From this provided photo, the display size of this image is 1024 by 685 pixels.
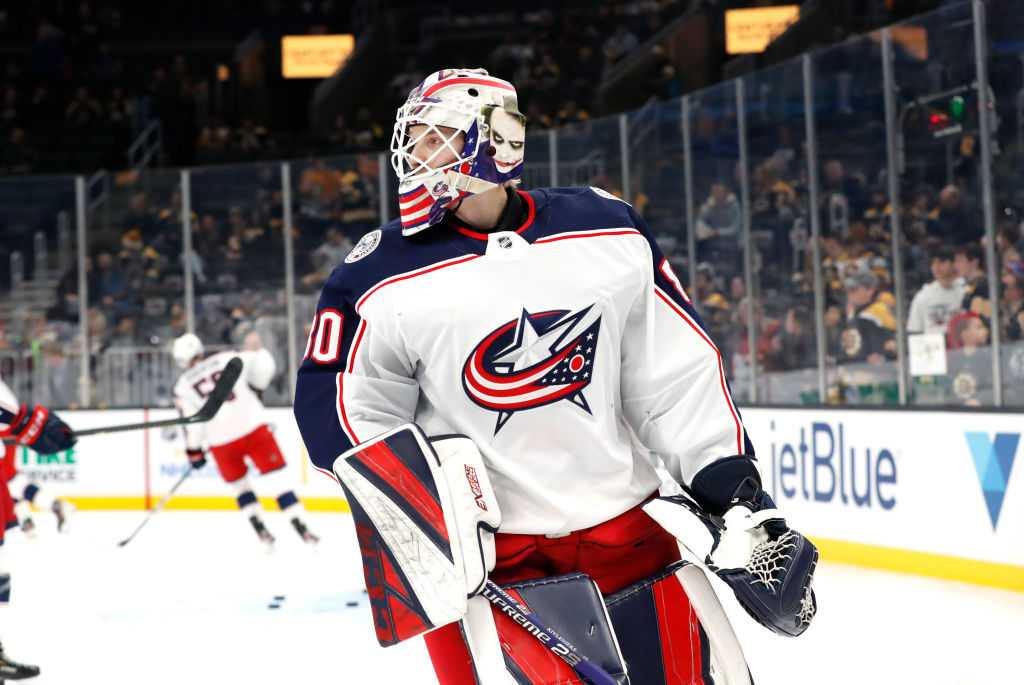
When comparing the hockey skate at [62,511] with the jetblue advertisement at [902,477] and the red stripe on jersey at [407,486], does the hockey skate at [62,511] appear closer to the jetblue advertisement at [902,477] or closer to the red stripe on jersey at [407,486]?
the jetblue advertisement at [902,477]

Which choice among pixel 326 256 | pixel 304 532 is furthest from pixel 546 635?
pixel 326 256

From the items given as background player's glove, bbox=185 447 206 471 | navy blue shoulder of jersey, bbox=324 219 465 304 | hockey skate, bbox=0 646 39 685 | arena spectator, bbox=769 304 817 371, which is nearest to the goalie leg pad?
navy blue shoulder of jersey, bbox=324 219 465 304

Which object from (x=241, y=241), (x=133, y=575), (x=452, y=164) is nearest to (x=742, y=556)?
(x=452, y=164)

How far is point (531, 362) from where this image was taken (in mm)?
1964

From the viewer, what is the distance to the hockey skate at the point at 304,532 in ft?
26.4

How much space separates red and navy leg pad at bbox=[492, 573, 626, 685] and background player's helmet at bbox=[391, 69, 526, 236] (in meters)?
0.55

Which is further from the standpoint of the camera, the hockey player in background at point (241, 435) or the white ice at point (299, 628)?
the hockey player in background at point (241, 435)

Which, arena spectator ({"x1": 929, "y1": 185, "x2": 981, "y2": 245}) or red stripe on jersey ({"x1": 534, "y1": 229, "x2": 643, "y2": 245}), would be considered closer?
red stripe on jersey ({"x1": 534, "y1": 229, "x2": 643, "y2": 245})

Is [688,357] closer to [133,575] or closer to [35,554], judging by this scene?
[133,575]

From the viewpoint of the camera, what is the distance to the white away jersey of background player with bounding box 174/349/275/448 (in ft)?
26.7

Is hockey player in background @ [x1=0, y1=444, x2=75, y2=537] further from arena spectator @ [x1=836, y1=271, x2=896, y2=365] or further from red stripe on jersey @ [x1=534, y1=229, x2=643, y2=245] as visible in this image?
red stripe on jersey @ [x1=534, y1=229, x2=643, y2=245]

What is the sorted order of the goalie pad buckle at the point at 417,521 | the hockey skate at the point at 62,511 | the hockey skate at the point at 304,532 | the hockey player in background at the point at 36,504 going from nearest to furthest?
the goalie pad buckle at the point at 417,521 → the hockey skate at the point at 304,532 → the hockey player in background at the point at 36,504 → the hockey skate at the point at 62,511

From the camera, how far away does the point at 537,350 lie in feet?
6.44

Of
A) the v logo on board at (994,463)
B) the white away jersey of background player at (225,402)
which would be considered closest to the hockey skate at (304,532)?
the white away jersey of background player at (225,402)
